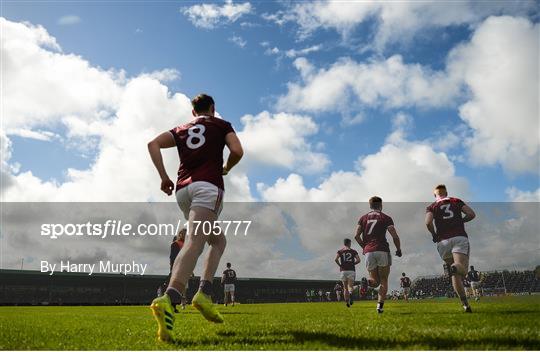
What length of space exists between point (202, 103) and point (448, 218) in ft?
19.5

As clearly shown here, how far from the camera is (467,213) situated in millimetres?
8305

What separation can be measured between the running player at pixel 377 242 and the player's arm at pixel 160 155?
248 inches

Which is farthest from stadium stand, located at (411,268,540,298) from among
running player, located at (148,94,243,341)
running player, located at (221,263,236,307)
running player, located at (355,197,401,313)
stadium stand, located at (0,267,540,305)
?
running player, located at (148,94,243,341)

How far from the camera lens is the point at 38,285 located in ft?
236

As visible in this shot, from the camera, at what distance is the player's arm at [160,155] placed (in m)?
4.14

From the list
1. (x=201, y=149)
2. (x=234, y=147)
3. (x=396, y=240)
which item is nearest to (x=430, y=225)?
(x=396, y=240)

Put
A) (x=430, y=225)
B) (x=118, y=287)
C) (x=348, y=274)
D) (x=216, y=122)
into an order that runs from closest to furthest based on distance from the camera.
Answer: (x=216, y=122) < (x=430, y=225) < (x=348, y=274) < (x=118, y=287)

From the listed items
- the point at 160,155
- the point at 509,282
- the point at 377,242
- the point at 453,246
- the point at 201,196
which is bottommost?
the point at 509,282

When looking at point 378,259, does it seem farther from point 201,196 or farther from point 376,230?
point 201,196

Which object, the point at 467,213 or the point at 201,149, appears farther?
the point at 467,213

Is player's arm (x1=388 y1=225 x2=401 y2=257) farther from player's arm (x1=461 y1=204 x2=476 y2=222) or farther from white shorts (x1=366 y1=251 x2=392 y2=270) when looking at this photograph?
player's arm (x1=461 y1=204 x2=476 y2=222)

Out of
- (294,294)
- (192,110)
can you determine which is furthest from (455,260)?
(294,294)

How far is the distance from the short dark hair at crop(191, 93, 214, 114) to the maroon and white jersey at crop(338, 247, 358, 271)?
14.6 m

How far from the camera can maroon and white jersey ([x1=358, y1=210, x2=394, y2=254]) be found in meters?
9.44
